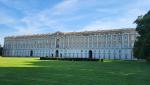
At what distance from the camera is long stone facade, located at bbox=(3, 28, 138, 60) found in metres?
→ 110

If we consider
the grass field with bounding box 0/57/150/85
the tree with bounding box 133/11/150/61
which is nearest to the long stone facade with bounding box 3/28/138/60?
the tree with bounding box 133/11/150/61

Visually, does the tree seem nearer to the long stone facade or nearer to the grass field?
the grass field

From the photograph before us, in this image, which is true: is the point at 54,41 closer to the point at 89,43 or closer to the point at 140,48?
the point at 89,43

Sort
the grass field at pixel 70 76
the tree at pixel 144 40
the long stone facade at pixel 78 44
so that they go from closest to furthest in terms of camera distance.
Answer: the grass field at pixel 70 76 → the tree at pixel 144 40 → the long stone facade at pixel 78 44

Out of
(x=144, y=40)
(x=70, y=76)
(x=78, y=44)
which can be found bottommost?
(x=70, y=76)

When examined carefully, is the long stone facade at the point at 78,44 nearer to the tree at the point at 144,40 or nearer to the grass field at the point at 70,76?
the tree at the point at 144,40

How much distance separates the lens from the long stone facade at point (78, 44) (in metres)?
110

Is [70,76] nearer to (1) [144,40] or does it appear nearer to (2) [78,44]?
(1) [144,40]

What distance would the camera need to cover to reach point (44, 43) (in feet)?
443

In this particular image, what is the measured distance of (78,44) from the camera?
124 m

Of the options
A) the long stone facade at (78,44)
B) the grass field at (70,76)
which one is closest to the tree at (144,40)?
the grass field at (70,76)

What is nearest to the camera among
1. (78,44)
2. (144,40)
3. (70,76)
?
(70,76)

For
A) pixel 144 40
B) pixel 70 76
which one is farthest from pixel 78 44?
pixel 70 76

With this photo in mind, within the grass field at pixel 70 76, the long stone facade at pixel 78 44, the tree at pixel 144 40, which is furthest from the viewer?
the long stone facade at pixel 78 44
